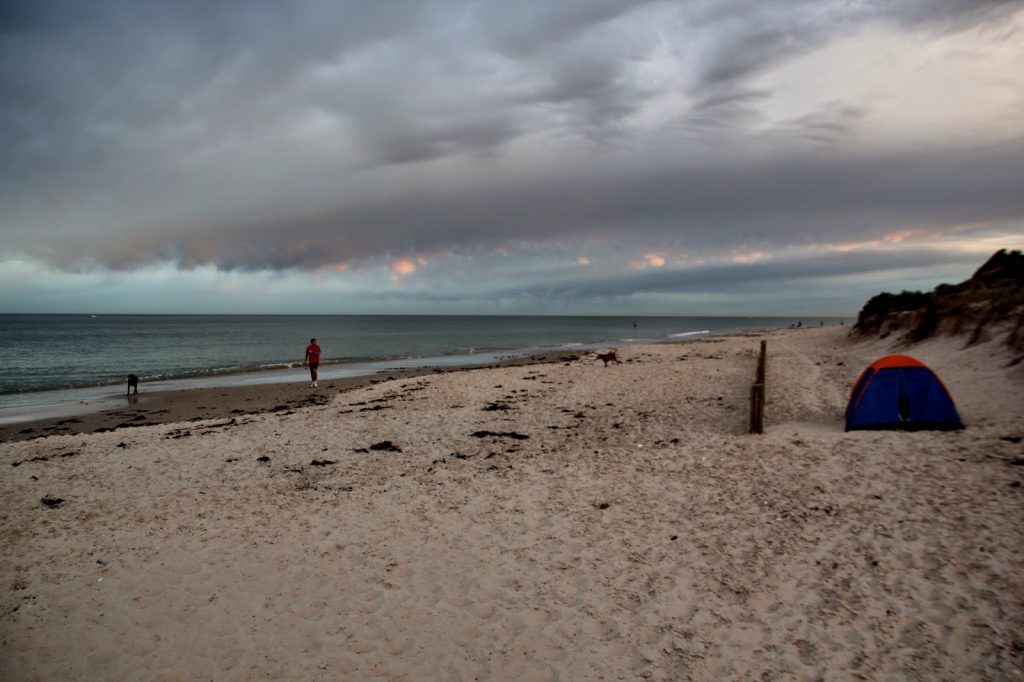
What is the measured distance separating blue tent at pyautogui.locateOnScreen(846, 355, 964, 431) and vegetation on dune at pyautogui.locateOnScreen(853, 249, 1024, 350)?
266 inches

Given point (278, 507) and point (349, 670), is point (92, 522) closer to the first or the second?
point (278, 507)

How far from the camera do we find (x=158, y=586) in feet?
22.7

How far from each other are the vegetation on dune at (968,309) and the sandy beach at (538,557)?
6.17 meters

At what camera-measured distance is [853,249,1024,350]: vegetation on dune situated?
1750 centimetres

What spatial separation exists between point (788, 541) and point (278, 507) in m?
8.59

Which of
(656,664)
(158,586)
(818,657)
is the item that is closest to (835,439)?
(818,657)

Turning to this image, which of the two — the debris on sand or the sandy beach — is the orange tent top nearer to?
the sandy beach

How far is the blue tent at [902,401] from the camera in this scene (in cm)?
1096

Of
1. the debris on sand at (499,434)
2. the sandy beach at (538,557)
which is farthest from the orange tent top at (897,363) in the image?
the debris on sand at (499,434)

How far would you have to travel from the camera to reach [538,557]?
23.7 feet

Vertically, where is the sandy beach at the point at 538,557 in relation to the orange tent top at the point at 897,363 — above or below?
below

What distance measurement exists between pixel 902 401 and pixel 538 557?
9399 mm

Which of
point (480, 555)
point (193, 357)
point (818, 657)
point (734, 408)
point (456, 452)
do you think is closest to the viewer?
point (818, 657)

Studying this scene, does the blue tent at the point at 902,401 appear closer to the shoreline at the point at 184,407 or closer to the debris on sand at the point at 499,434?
the debris on sand at the point at 499,434
